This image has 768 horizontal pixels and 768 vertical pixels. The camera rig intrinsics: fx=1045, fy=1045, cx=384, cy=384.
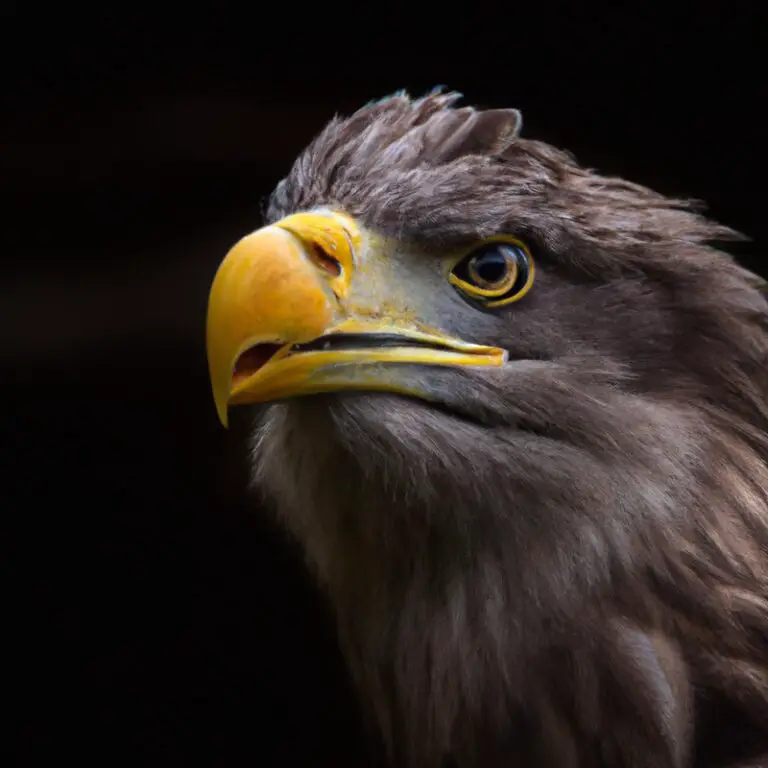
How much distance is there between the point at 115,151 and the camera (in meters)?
1.76

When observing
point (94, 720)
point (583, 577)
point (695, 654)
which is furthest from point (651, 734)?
point (94, 720)

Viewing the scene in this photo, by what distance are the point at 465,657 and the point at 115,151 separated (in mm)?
1018

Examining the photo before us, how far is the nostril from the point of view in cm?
124

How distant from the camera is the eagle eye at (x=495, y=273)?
1.30 m

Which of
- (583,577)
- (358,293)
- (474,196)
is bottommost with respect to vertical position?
(583,577)

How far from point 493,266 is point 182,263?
2.38ft

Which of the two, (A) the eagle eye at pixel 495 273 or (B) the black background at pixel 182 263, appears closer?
(A) the eagle eye at pixel 495 273

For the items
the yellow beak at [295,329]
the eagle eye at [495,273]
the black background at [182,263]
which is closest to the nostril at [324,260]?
the yellow beak at [295,329]

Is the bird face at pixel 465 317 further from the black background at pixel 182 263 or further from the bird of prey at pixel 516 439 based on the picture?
the black background at pixel 182 263

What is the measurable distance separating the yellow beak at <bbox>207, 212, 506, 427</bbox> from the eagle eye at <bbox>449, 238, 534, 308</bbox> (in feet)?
0.32

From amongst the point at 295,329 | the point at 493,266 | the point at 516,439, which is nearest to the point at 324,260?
the point at 295,329

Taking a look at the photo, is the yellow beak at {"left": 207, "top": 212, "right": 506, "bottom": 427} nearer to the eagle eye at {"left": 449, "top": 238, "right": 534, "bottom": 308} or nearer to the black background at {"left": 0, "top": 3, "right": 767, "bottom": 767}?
the eagle eye at {"left": 449, "top": 238, "right": 534, "bottom": 308}

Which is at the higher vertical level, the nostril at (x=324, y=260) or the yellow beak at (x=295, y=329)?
the nostril at (x=324, y=260)

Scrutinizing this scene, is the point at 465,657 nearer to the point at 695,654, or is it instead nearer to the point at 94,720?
the point at 695,654
